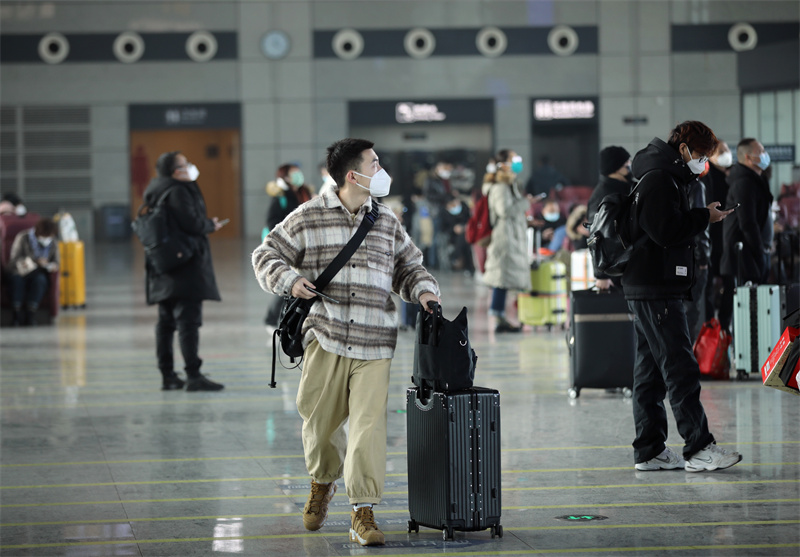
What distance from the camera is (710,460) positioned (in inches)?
252

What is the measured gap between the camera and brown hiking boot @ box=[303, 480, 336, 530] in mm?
5379

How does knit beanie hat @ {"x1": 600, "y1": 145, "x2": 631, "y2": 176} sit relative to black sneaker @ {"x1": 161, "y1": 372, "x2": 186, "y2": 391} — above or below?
above

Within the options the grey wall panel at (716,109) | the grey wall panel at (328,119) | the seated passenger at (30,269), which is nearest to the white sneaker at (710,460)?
the seated passenger at (30,269)

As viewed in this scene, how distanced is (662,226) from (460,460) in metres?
1.88

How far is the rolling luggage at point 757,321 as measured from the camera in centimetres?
949

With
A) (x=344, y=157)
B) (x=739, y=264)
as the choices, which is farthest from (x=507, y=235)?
(x=344, y=157)

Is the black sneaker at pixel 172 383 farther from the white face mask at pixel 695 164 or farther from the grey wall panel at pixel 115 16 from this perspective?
the grey wall panel at pixel 115 16

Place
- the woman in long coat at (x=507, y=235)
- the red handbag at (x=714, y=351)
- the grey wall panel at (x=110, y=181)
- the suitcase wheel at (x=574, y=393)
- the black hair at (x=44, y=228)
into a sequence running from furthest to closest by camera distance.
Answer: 1. the grey wall panel at (x=110, y=181)
2. the black hair at (x=44, y=228)
3. the woman in long coat at (x=507, y=235)
4. the red handbag at (x=714, y=351)
5. the suitcase wheel at (x=574, y=393)

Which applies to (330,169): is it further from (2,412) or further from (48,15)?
(48,15)

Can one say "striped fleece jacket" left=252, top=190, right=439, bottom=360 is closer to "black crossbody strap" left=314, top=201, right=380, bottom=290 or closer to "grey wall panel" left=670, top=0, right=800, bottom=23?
"black crossbody strap" left=314, top=201, right=380, bottom=290

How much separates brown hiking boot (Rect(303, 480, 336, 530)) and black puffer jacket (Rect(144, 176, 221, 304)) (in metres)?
4.33

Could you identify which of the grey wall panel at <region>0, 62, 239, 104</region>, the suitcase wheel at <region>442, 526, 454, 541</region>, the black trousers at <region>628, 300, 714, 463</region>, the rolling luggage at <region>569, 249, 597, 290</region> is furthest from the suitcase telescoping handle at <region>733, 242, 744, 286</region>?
the grey wall panel at <region>0, 62, 239, 104</region>

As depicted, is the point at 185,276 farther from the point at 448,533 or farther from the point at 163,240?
the point at 448,533

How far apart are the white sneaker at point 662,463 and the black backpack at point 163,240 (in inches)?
175
